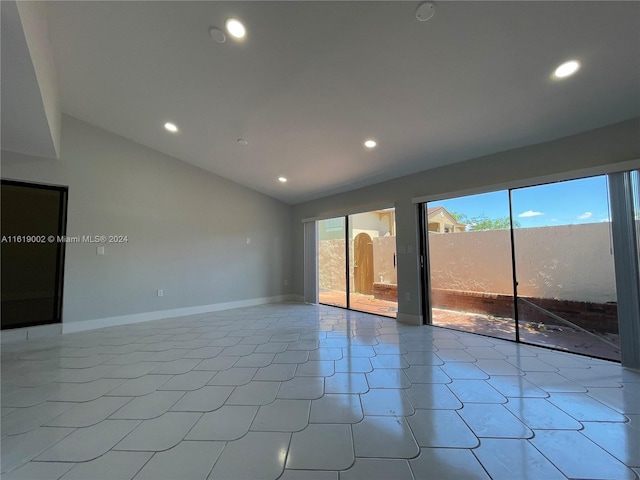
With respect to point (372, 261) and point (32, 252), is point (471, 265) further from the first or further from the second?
point (32, 252)

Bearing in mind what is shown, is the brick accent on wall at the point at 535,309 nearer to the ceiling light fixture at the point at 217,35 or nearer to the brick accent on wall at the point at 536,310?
the brick accent on wall at the point at 536,310

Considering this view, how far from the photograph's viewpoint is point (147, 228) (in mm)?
4418

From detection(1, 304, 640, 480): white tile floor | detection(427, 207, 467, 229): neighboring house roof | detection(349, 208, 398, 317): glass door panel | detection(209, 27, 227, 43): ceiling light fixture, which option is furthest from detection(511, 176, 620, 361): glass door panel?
detection(209, 27, 227, 43): ceiling light fixture

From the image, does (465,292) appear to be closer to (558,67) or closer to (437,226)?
(437,226)

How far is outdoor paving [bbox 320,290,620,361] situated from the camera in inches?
113

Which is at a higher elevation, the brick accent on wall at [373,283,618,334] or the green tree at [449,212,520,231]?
the green tree at [449,212,520,231]

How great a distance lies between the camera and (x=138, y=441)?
4.91 feet

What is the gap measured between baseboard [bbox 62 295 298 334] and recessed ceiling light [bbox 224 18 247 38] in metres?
4.42

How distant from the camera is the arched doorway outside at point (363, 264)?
644cm

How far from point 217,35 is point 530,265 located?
4.73 meters

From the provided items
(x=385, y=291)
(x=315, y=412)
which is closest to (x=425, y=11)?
(x=315, y=412)

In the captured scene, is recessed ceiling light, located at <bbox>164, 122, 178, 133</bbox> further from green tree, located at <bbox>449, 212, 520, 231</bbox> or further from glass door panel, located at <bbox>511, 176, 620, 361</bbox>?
glass door panel, located at <bbox>511, 176, 620, 361</bbox>

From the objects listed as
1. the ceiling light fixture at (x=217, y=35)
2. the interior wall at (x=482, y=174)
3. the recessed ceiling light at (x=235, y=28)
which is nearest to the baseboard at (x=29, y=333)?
the ceiling light fixture at (x=217, y=35)

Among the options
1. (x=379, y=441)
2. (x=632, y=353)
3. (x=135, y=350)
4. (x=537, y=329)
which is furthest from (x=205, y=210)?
(x=632, y=353)
